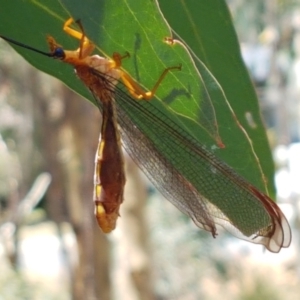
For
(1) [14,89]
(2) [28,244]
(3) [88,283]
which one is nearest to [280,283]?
(1) [14,89]

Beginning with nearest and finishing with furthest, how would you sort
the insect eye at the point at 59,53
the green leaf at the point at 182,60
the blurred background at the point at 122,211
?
the green leaf at the point at 182,60 → the insect eye at the point at 59,53 → the blurred background at the point at 122,211

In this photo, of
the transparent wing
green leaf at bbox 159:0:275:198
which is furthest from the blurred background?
green leaf at bbox 159:0:275:198

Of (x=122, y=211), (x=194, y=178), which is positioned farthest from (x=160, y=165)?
(x=122, y=211)

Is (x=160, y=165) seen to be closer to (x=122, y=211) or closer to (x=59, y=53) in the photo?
(x=59, y=53)

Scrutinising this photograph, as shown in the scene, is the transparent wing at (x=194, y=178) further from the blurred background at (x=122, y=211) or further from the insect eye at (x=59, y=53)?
the blurred background at (x=122, y=211)

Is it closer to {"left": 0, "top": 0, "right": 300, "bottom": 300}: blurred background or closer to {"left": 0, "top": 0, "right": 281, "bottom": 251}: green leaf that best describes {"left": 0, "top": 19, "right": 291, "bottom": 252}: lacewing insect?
{"left": 0, "top": 0, "right": 281, "bottom": 251}: green leaf

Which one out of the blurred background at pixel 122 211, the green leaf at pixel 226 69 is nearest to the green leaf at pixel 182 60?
the green leaf at pixel 226 69
